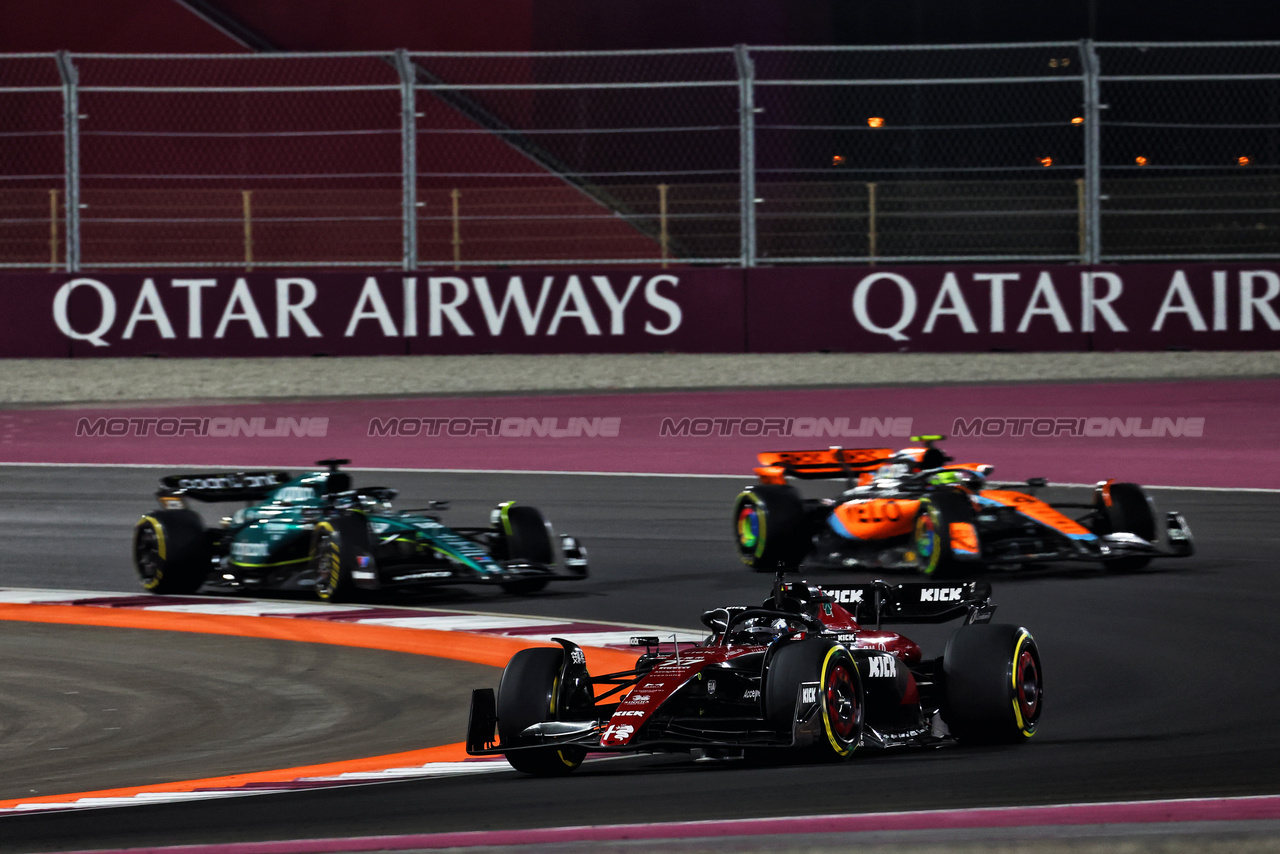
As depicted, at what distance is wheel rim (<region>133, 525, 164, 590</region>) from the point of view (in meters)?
11.7

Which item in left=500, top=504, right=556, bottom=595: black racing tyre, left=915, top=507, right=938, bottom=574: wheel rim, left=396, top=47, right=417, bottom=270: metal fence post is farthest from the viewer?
left=396, top=47, right=417, bottom=270: metal fence post

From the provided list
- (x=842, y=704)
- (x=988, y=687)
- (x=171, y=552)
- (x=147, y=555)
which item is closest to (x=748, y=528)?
(x=171, y=552)

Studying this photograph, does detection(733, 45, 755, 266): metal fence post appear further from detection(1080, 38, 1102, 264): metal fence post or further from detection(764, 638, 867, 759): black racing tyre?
detection(764, 638, 867, 759): black racing tyre

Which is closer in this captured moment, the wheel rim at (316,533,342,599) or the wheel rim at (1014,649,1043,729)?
the wheel rim at (1014,649,1043,729)

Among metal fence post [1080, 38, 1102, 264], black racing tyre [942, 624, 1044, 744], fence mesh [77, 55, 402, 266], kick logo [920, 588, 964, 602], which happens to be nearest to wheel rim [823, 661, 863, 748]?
black racing tyre [942, 624, 1044, 744]

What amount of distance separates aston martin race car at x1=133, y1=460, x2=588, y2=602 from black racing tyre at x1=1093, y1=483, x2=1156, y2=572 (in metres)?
3.00

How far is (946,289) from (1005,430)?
3000 millimetres

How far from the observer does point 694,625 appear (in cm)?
1019

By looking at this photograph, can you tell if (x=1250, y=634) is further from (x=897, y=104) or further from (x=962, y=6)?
(x=962, y=6)

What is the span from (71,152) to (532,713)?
15.0 metres

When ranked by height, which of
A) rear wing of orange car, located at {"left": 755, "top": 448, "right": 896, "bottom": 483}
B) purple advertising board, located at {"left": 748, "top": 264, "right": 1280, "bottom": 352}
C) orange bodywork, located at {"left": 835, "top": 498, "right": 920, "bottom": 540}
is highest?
purple advertising board, located at {"left": 748, "top": 264, "right": 1280, "bottom": 352}

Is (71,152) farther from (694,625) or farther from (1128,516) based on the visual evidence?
(1128,516)

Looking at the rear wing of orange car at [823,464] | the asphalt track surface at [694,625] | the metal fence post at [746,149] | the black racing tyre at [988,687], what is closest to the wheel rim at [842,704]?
the asphalt track surface at [694,625]

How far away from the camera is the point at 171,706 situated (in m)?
8.51
